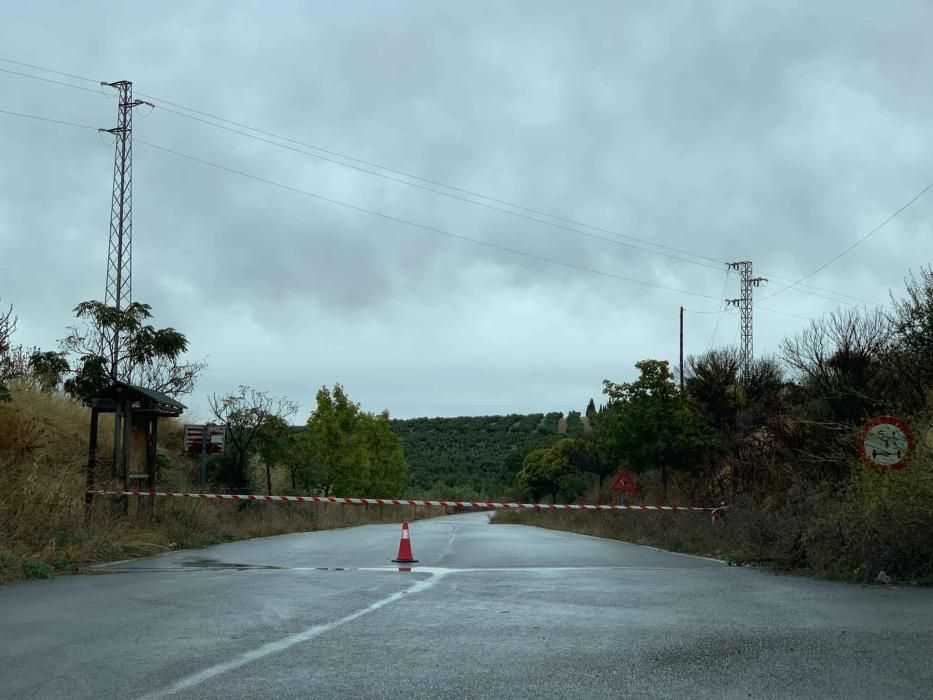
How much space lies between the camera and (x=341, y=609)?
10297 millimetres

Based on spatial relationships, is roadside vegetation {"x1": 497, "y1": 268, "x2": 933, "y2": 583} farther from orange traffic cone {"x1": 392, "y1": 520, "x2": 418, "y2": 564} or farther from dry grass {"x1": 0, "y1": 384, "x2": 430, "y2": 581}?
dry grass {"x1": 0, "y1": 384, "x2": 430, "y2": 581}

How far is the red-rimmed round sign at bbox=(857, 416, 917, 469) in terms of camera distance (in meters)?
14.8

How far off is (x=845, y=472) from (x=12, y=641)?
16276mm

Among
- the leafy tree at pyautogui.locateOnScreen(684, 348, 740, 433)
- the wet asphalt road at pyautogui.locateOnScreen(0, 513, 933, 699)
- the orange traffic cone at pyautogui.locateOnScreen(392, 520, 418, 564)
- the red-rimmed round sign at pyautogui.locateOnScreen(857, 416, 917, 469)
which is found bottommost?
the orange traffic cone at pyautogui.locateOnScreen(392, 520, 418, 564)

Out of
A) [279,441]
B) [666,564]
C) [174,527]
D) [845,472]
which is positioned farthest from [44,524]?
[279,441]

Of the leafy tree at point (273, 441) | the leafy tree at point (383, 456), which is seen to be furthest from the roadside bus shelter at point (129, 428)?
the leafy tree at point (383, 456)

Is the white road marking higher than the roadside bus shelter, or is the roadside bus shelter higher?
the roadside bus shelter

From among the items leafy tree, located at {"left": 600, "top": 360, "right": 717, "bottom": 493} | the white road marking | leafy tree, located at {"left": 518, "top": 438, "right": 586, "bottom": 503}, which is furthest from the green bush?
leafy tree, located at {"left": 518, "top": 438, "right": 586, "bottom": 503}

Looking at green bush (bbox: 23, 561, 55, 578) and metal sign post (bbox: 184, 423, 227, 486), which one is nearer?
green bush (bbox: 23, 561, 55, 578)

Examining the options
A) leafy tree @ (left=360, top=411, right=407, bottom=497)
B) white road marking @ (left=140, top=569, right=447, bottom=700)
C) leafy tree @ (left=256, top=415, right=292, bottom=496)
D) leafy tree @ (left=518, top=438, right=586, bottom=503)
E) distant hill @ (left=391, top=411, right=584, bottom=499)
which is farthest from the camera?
distant hill @ (left=391, top=411, right=584, bottom=499)

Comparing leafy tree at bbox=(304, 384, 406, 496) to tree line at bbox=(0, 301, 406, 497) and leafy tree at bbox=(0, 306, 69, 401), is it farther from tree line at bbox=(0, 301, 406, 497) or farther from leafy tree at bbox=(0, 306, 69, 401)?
leafy tree at bbox=(0, 306, 69, 401)

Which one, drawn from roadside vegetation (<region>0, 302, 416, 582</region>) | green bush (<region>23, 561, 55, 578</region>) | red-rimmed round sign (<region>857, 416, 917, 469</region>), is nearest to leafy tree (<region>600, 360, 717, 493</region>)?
roadside vegetation (<region>0, 302, 416, 582</region>)

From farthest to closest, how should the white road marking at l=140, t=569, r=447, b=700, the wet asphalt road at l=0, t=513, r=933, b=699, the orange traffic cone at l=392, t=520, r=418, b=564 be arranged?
the orange traffic cone at l=392, t=520, r=418, b=564 → the wet asphalt road at l=0, t=513, r=933, b=699 → the white road marking at l=140, t=569, r=447, b=700

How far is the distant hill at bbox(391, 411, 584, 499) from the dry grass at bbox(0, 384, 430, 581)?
214ft
